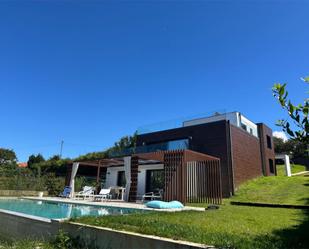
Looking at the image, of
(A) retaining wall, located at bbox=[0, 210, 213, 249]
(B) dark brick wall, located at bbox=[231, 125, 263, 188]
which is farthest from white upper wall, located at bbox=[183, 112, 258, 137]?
(A) retaining wall, located at bbox=[0, 210, 213, 249]

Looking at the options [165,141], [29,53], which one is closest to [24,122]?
[29,53]

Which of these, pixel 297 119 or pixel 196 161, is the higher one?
pixel 196 161

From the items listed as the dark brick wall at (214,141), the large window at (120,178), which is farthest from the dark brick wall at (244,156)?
the large window at (120,178)

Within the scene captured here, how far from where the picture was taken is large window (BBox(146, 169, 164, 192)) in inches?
934

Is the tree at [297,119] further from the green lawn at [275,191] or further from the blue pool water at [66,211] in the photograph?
the green lawn at [275,191]

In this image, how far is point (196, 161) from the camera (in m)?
18.0

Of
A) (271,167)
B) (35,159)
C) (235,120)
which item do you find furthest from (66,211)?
(35,159)

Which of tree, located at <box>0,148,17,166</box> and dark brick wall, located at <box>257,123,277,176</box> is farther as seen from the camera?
tree, located at <box>0,148,17,166</box>

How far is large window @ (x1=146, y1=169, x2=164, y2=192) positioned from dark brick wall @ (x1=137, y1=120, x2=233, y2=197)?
12.6 feet

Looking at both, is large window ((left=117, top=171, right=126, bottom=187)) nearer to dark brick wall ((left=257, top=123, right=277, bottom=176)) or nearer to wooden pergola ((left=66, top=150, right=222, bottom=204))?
wooden pergola ((left=66, top=150, right=222, bottom=204))

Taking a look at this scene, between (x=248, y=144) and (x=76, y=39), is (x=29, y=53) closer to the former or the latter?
(x=76, y=39)

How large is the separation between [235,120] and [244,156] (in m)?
3.50

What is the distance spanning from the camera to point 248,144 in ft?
83.3

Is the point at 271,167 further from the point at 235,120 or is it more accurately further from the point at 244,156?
the point at 235,120
